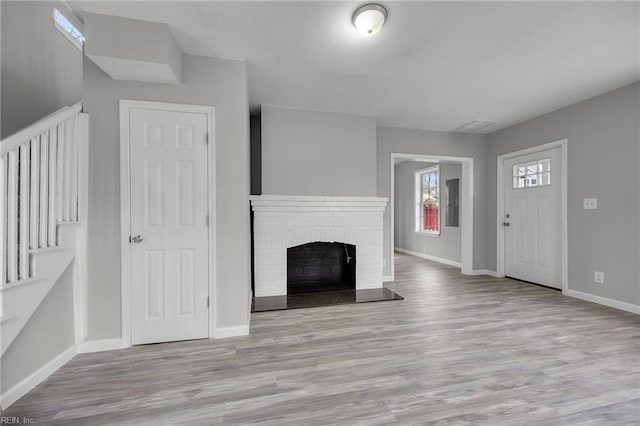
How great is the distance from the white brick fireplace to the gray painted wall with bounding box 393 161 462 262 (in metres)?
2.53

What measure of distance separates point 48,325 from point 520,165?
6027 millimetres

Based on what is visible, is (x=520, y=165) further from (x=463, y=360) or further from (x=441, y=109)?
(x=463, y=360)

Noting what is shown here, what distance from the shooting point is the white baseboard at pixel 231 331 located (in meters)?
2.52

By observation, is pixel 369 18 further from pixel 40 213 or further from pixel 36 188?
pixel 40 213

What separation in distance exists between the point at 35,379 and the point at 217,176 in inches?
72.4

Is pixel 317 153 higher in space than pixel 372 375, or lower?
higher

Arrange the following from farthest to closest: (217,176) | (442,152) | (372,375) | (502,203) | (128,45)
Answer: (442,152) < (502,203) < (217,176) < (128,45) < (372,375)

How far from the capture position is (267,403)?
1.66 metres

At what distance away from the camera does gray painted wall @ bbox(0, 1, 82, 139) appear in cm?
206

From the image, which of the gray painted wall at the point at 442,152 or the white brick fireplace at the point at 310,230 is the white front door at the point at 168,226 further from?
the gray painted wall at the point at 442,152

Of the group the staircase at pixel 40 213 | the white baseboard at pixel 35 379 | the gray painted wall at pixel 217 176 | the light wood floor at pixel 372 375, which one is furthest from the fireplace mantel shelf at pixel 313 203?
the white baseboard at pixel 35 379

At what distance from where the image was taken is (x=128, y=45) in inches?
81.0

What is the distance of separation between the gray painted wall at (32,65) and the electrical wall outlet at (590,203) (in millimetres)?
5579

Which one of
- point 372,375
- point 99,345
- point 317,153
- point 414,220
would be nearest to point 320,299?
point 372,375
